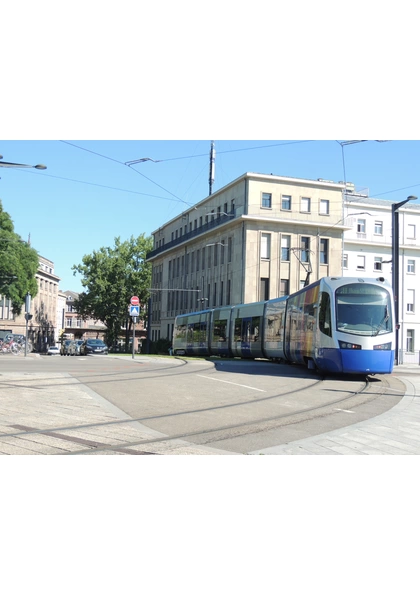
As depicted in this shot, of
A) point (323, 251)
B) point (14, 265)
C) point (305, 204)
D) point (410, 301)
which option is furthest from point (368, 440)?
point (410, 301)

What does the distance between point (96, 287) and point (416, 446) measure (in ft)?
234

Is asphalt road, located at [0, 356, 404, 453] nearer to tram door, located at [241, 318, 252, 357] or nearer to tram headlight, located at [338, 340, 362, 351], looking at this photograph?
tram headlight, located at [338, 340, 362, 351]

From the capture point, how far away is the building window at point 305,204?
5872 centimetres

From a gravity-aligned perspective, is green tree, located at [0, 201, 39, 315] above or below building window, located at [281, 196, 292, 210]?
below

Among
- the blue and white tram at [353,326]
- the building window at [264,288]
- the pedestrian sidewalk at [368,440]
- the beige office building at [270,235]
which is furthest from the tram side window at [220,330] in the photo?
the pedestrian sidewalk at [368,440]

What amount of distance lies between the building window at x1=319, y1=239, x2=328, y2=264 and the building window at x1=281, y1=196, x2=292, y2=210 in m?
4.52

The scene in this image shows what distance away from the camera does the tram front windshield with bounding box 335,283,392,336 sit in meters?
17.8

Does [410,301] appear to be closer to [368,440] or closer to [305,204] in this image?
[305,204]

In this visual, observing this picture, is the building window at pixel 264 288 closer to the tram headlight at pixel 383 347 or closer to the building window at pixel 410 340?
the building window at pixel 410 340

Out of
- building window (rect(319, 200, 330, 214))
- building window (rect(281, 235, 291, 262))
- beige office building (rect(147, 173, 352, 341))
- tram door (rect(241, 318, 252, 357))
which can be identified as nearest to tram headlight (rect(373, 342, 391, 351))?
tram door (rect(241, 318, 252, 357))
